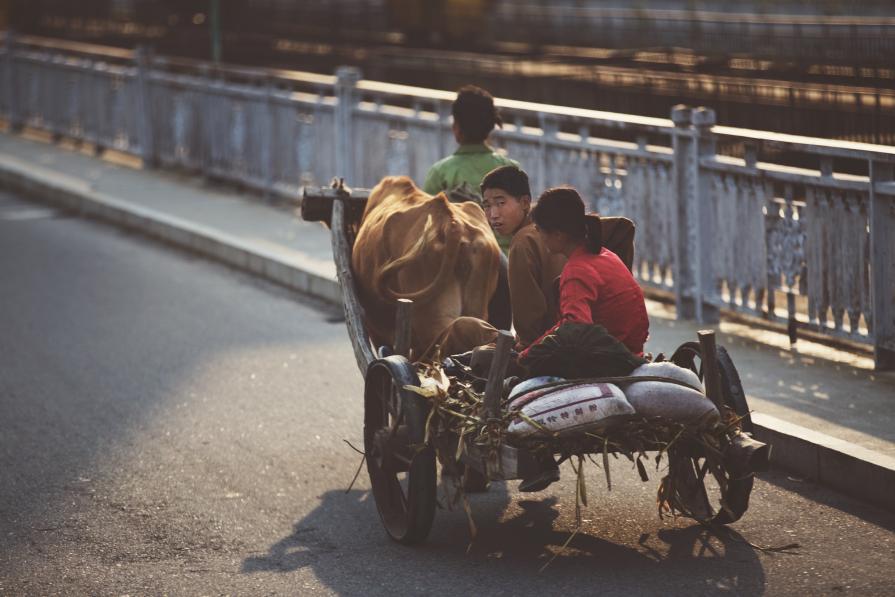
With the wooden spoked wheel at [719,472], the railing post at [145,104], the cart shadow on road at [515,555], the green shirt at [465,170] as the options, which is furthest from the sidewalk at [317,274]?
the green shirt at [465,170]

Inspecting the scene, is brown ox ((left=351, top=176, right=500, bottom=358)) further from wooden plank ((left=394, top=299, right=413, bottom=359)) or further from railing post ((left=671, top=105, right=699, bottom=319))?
railing post ((left=671, top=105, right=699, bottom=319))

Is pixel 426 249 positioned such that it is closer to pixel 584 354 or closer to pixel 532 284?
pixel 532 284

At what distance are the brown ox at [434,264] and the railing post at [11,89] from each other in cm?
1806

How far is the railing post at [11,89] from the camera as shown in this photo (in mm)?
23547

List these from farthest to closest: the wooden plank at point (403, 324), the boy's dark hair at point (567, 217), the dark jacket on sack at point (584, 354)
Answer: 1. the wooden plank at point (403, 324)
2. the boy's dark hair at point (567, 217)
3. the dark jacket on sack at point (584, 354)

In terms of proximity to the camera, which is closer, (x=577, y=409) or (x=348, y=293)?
(x=577, y=409)

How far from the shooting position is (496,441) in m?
5.19

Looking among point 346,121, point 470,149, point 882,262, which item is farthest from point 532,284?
point 346,121

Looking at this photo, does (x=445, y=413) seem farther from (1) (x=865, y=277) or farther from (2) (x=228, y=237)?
(2) (x=228, y=237)

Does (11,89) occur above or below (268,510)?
above

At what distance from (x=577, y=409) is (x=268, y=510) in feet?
6.15

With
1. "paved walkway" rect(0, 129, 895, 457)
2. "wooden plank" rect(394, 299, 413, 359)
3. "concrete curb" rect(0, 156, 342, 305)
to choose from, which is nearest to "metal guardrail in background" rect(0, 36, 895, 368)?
"paved walkway" rect(0, 129, 895, 457)

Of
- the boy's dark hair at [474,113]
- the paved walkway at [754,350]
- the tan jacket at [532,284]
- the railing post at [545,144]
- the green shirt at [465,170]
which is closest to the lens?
the tan jacket at [532,284]

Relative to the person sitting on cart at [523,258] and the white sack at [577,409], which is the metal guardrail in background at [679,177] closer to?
the person sitting on cart at [523,258]
